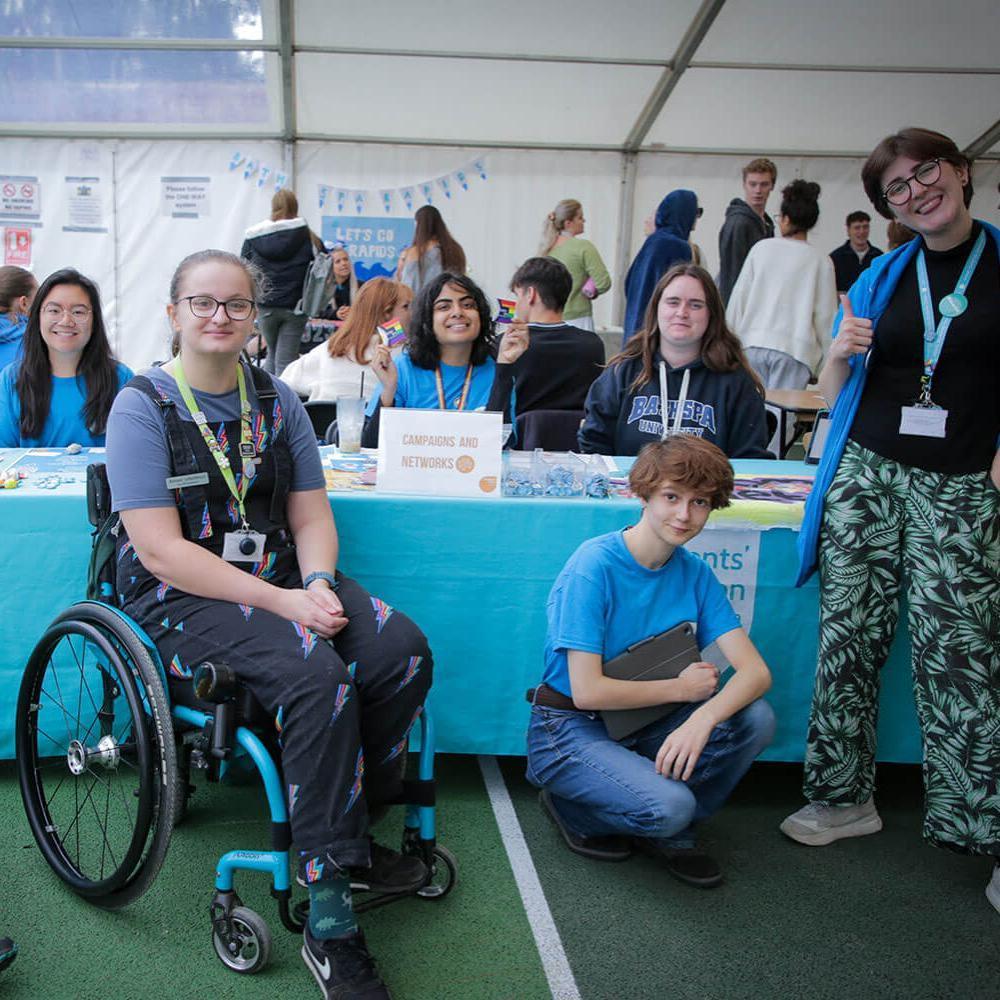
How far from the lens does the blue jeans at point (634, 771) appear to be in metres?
1.86

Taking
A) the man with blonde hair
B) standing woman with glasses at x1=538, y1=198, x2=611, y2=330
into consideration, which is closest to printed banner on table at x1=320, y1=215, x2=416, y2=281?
standing woman with glasses at x1=538, y1=198, x2=611, y2=330

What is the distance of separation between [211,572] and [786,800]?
1.48 meters

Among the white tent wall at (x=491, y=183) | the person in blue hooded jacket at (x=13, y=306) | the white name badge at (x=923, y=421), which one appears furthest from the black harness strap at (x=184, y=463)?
the white tent wall at (x=491, y=183)

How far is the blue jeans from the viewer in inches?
73.1

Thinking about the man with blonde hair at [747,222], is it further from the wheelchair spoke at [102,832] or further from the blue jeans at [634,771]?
the wheelchair spoke at [102,832]

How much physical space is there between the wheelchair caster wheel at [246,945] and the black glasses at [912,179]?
1761 mm

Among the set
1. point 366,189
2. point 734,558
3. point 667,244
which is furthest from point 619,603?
point 366,189

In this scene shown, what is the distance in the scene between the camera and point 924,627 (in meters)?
1.94

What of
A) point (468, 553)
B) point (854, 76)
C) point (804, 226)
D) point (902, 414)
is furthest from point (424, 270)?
point (902, 414)

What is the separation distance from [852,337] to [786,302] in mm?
2568

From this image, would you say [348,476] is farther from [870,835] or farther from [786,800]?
[870,835]

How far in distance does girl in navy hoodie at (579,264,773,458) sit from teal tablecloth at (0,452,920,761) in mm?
530

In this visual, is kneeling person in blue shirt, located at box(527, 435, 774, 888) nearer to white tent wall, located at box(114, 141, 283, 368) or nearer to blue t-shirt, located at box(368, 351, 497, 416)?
blue t-shirt, located at box(368, 351, 497, 416)

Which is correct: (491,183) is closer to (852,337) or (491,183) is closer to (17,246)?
(17,246)
